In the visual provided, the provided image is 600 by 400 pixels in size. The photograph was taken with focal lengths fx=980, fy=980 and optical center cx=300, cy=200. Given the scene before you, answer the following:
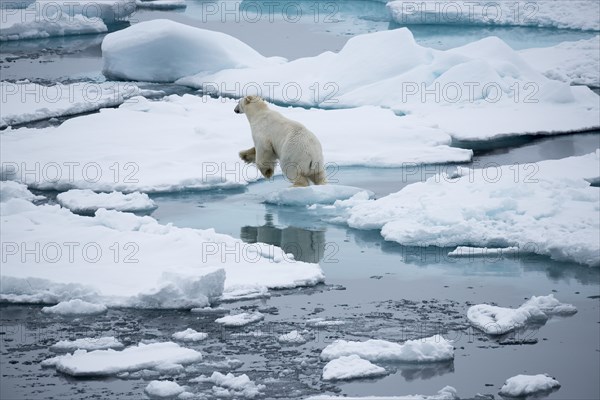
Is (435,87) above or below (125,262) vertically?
above

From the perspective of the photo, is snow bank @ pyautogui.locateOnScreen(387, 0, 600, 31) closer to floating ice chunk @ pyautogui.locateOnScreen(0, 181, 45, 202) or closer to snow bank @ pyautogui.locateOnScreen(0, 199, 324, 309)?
floating ice chunk @ pyautogui.locateOnScreen(0, 181, 45, 202)

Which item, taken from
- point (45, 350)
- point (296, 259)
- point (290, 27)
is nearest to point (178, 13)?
point (290, 27)

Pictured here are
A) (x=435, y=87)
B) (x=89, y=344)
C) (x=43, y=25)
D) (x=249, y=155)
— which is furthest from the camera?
(x=43, y=25)

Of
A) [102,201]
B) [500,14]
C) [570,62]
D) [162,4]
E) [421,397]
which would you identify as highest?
[162,4]

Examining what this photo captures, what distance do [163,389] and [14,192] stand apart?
4304 mm

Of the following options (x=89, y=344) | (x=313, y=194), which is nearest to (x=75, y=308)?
(x=89, y=344)

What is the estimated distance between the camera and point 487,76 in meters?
13.5

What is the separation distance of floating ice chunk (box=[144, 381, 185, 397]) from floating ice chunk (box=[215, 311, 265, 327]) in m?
1.01

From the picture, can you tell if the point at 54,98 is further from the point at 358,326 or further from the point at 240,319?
the point at 358,326

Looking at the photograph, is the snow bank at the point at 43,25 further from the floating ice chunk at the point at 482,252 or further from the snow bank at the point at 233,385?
the snow bank at the point at 233,385

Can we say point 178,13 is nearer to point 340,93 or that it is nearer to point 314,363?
point 340,93

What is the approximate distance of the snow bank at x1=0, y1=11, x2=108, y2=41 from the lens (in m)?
20.2

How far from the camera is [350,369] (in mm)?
5324

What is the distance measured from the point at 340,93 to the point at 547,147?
141 inches
